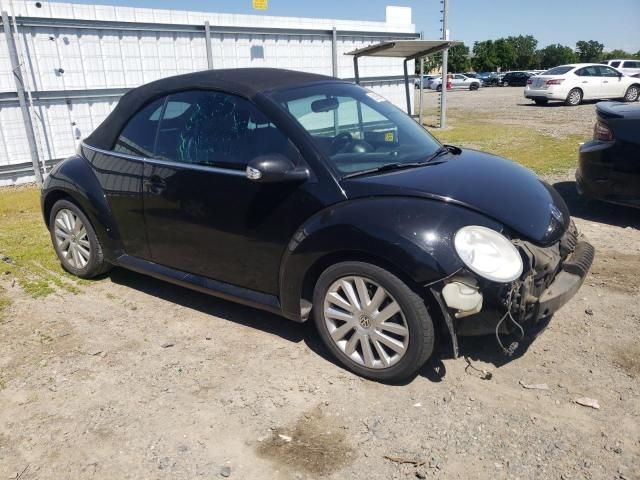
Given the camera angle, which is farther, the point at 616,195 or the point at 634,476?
the point at 616,195

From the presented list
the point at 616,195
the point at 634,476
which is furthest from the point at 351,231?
the point at 616,195

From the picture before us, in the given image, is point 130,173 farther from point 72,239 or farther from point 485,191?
point 485,191

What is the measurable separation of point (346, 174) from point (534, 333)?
58.1 inches

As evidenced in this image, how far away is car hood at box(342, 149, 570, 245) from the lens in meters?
3.13

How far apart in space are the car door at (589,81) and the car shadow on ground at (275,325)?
2123cm

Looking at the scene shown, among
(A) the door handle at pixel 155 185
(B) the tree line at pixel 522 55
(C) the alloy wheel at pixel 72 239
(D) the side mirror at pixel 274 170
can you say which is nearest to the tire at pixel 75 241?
(C) the alloy wheel at pixel 72 239

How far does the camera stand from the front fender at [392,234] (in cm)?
288

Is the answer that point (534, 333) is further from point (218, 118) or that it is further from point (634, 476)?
point (218, 118)

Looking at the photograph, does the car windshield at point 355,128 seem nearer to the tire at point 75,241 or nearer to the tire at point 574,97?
the tire at point 75,241

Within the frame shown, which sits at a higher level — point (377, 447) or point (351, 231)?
point (351, 231)

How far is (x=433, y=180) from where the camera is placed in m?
3.28

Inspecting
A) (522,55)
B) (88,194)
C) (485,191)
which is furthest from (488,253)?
(522,55)

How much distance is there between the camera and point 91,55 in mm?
8922

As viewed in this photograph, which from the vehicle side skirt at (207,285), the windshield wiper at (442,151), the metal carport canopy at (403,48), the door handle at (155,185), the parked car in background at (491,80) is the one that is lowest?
the parked car in background at (491,80)
